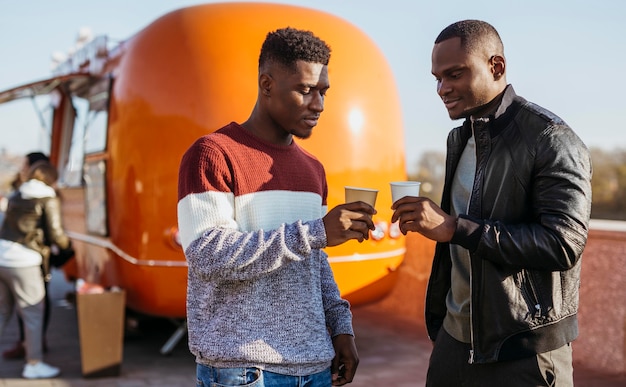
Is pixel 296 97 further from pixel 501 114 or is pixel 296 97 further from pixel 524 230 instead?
pixel 524 230

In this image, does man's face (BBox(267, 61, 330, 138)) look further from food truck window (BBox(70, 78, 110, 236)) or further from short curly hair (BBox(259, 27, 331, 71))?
food truck window (BBox(70, 78, 110, 236))

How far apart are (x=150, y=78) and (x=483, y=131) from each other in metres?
3.67

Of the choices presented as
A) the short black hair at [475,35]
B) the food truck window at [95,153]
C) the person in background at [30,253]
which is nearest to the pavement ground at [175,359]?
the person in background at [30,253]

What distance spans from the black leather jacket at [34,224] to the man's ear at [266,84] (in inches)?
157

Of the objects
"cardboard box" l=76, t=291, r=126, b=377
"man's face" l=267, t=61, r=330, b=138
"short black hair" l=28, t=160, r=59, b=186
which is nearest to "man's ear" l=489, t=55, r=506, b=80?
"man's face" l=267, t=61, r=330, b=138

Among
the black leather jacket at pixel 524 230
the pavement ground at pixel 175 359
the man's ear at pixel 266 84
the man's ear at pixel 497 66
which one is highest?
the man's ear at pixel 497 66

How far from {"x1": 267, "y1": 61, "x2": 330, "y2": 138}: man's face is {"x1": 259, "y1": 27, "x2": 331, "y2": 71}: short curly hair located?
0.07 feet

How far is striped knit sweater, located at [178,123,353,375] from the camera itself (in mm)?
2004

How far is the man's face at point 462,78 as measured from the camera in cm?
232

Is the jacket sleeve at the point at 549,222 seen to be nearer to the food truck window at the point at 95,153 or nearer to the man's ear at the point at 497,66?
the man's ear at the point at 497,66

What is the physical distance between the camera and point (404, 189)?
2.20 m

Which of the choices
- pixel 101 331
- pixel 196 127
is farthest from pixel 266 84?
pixel 101 331

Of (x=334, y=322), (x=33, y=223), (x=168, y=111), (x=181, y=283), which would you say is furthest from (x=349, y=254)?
→ (x=334, y=322)

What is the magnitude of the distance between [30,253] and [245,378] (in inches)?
163
